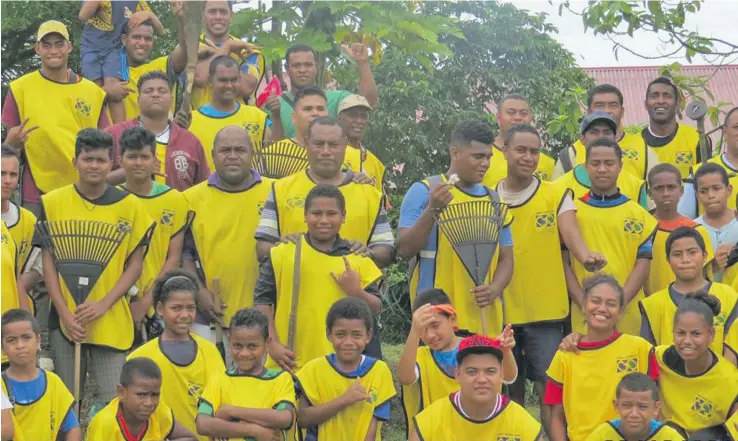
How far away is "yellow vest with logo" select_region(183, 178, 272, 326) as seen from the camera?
28.3 ft

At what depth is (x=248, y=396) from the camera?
7461 mm

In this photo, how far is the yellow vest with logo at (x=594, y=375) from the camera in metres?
7.89

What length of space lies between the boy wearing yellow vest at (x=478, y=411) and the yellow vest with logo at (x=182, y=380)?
1.36 m

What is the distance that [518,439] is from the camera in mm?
7281

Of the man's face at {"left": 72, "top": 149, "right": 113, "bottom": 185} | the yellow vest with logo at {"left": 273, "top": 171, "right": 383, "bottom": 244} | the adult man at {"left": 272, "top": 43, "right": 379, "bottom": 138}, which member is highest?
the adult man at {"left": 272, "top": 43, "right": 379, "bottom": 138}

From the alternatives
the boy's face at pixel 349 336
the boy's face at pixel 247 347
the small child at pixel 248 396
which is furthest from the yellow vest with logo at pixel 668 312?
the boy's face at pixel 247 347

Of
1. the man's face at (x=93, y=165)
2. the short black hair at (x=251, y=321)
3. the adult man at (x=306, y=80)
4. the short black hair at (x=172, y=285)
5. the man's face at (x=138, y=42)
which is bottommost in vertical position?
the short black hair at (x=251, y=321)

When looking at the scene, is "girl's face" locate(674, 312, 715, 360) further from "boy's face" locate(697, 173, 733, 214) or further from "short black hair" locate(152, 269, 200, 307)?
"short black hair" locate(152, 269, 200, 307)

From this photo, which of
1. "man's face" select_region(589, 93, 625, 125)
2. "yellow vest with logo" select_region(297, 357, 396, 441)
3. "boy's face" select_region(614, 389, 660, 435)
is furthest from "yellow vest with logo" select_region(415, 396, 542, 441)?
"man's face" select_region(589, 93, 625, 125)

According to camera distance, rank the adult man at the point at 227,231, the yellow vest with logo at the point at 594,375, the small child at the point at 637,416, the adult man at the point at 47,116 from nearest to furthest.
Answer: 1. the small child at the point at 637,416
2. the yellow vest with logo at the point at 594,375
3. the adult man at the point at 227,231
4. the adult man at the point at 47,116

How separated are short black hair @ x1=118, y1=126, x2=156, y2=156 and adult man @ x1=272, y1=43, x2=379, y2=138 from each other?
1594 millimetres

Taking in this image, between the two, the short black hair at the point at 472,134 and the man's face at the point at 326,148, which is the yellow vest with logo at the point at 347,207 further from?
the short black hair at the point at 472,134

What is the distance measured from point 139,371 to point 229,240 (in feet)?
4.98

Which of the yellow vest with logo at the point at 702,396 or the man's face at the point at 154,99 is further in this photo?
the man's face at the point at 154,99
